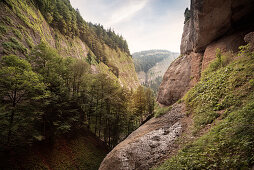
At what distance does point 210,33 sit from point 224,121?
39.9 ft

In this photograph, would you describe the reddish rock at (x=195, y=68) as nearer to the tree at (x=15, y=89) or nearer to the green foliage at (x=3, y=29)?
the tree at (x=15, y=89)

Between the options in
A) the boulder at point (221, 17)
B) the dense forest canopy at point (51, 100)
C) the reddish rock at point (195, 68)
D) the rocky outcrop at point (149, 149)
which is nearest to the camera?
the rocky outcrop at point (149, 149)

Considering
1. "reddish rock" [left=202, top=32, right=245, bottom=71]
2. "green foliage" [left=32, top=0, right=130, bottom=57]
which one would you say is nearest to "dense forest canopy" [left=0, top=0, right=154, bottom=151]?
"green foliage" [left=32, top=0, right=130, bottom=57]

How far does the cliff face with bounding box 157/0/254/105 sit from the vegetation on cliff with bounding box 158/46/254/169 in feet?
8.34

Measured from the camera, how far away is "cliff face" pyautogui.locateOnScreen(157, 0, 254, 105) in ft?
35.5

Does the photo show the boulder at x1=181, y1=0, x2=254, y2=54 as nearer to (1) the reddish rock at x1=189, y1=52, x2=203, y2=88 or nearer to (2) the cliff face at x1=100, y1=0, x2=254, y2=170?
(2) the cliff face at x1=100, y1=0, x2=254, y2=170

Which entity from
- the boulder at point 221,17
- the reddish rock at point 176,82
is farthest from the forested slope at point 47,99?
the boulder at point 221,17

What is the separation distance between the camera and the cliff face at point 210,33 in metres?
10.8

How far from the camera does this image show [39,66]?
47.3 feet

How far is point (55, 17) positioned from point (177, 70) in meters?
44.9

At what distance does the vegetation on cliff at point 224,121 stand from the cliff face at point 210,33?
8.34 feet

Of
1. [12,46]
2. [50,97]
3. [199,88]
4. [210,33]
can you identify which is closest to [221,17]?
[210,33]

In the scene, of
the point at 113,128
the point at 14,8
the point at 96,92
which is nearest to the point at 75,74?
the point at 96,92

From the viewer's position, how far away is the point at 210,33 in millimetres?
13227
